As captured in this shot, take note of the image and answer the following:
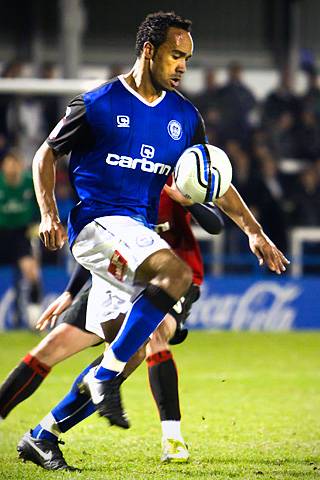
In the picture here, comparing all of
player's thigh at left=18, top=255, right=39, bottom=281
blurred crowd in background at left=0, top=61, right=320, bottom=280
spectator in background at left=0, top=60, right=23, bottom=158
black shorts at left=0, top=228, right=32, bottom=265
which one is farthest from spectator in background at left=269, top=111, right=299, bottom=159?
player's thigh at left=18, top=255, right=39, bottom=281

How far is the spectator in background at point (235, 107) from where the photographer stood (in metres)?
16.0

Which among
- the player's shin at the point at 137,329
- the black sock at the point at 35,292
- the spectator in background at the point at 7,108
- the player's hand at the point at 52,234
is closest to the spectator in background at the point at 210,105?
the spectator in background at the point at 7,108

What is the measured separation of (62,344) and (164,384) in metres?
0.60

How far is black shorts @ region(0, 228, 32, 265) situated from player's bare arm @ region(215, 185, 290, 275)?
7763 mm

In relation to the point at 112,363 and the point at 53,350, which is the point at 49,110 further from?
the point at 112,363

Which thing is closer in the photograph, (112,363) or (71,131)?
(112,363)

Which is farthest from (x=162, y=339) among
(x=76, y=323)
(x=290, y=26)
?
(x=290, y=26)

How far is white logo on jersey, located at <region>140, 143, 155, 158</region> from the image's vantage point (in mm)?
5652

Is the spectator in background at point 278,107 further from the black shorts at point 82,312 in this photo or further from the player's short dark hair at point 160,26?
the player's short dark hair at point 160,26

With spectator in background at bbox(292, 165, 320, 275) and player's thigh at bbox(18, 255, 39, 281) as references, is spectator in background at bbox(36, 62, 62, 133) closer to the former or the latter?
player's thigh at bbox(18, 255, 39, 281)

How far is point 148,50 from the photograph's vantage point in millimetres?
5652

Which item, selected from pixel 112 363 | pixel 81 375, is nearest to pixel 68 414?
pixel 81 375

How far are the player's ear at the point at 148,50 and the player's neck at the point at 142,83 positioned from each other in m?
0.08

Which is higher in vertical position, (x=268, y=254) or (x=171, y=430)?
(x=268, y=254)
